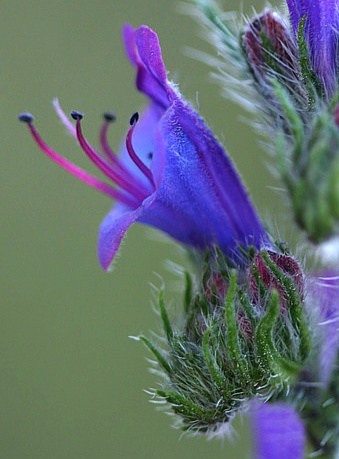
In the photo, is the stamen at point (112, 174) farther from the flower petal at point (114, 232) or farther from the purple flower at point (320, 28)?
the purple flower at point (320, 28)

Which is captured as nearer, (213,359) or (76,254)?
(213,359)

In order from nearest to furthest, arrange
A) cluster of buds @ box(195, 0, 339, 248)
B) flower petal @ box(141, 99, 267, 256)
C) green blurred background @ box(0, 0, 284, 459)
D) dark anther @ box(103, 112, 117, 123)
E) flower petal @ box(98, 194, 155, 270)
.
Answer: cluster of buds @ box(195, 0, 339, 248) < flower petal @ box(98, 194, 155, 270) < flower petal @ box(141, 99, 267, 256) < dark anther @ box(103, 112, 117, 123) < green blurred background @ box(0, 0, 284, 459)

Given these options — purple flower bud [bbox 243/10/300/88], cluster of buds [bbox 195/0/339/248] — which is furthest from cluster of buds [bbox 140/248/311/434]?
purple flower bud [bbox 243/10/300/88]

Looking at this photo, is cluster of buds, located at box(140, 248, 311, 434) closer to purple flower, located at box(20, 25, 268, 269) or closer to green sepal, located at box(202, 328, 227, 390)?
green sepal, located at box(202, 328, 227, 390)

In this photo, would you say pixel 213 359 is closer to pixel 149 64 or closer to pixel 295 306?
pixel 295 306

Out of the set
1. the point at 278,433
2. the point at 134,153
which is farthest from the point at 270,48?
the point at 278,433
